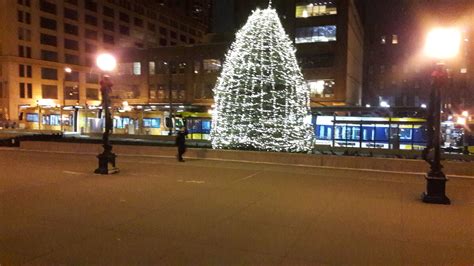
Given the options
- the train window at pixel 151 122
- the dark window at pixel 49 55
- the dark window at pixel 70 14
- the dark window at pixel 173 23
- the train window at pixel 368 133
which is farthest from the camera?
the dark window at pixel 173 23

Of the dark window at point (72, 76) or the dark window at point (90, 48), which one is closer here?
the dark window at point (72, 76)

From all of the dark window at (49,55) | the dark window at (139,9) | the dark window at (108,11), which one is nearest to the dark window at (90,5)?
the dark window at (108,11)

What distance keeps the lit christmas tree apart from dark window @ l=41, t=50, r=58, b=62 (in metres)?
66.8

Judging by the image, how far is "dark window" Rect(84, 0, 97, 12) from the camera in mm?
80988

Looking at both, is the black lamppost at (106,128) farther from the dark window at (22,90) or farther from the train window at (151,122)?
the dark window at (22,90)

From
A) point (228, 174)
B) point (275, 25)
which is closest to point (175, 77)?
point (275, 25)

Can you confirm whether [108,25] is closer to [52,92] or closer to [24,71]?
[52,92]

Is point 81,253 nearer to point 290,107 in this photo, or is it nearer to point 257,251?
point 257,251

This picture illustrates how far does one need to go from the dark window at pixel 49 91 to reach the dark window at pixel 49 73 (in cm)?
165

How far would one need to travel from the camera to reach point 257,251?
18.9 ft

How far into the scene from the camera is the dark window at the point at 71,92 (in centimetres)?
7662

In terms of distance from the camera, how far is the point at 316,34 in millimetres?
53594

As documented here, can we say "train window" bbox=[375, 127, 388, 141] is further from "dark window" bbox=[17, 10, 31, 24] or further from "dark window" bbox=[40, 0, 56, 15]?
"dark window" bbox=[40, 0, 56, 15]

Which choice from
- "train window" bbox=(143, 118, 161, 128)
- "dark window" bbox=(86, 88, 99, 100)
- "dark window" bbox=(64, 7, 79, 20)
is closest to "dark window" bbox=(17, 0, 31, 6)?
"dark window" bbox=(64, 7, 79, 20)
